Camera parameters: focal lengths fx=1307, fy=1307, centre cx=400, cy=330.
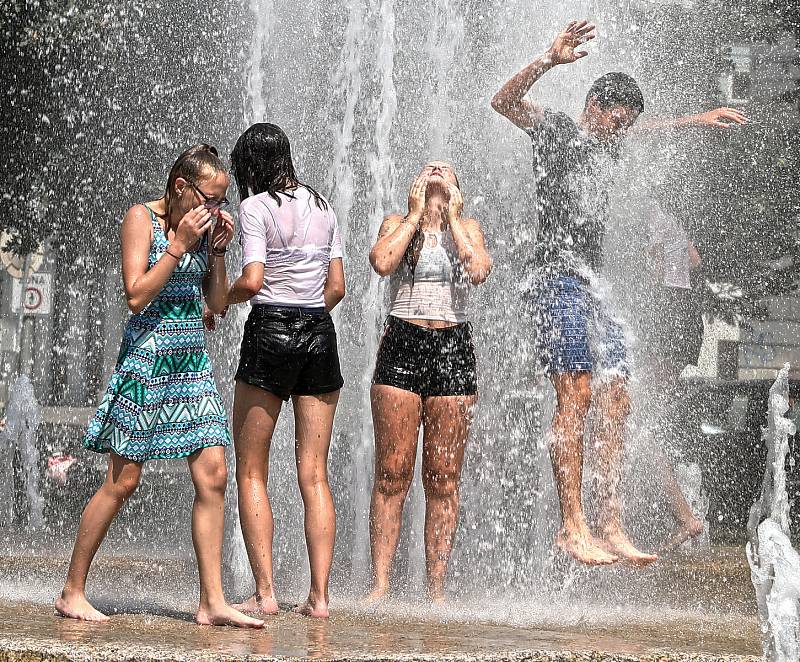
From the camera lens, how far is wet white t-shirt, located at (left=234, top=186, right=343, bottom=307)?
Answer: 4.33 m

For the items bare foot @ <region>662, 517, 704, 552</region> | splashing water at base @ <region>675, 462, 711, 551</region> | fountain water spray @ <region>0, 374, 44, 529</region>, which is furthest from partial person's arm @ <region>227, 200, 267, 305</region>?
splashing water at base @ <region>675, 462, 711, 551</region>

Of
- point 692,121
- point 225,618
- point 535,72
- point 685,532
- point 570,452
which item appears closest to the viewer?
point 225,618

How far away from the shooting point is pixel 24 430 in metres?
11.6

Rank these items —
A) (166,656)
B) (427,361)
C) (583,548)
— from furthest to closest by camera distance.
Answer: (583,548) < (427,361) < (166,656)

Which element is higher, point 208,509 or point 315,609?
point 208,509

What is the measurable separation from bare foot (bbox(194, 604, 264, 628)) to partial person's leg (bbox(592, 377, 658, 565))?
194 cm

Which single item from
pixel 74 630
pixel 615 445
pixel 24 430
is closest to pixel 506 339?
pixel 615 445

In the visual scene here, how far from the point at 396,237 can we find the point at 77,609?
1.72 m

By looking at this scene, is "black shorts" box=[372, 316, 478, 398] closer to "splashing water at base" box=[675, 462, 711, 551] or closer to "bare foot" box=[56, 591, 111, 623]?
"bare foot" box=[56, 591, 111, 623]

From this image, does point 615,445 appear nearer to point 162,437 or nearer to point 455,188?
point 455,188

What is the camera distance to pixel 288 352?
14.2 ft

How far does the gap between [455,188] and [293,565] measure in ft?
6.81

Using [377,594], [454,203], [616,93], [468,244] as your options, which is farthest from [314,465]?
[616,93]

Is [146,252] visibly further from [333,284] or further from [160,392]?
[333,284]
